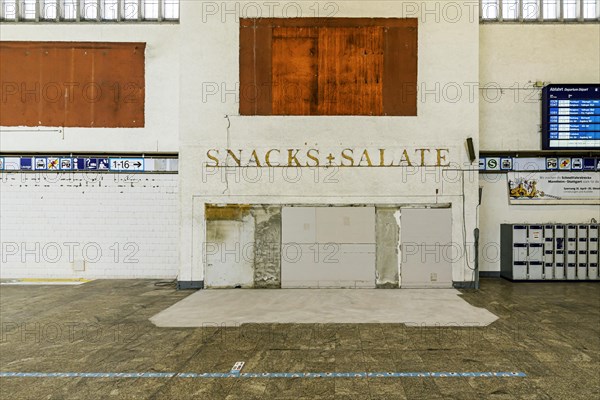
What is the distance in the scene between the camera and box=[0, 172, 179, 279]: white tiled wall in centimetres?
1269

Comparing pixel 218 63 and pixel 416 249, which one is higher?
pixel 218 63

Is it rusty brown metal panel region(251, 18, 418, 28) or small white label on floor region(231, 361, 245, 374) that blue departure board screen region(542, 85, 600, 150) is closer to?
rusty brown metal panel region(251, 18, 418, 28)

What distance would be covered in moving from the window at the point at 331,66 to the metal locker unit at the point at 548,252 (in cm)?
608

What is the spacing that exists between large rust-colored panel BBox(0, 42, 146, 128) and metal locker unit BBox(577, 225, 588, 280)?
50.2 feet

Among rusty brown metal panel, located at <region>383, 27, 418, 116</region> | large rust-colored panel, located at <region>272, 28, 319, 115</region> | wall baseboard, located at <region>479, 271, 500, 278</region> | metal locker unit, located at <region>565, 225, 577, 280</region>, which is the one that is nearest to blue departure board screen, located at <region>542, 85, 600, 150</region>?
metal locker unit, located at <region>565, 225, 577, 280</region>

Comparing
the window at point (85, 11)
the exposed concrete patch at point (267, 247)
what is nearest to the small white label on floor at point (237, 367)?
the exposed concrete patch at point (267, 247)

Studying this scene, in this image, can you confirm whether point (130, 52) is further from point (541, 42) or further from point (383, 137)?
point (541, 42)

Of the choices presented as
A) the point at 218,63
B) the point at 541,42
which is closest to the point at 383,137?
the point at 218,63

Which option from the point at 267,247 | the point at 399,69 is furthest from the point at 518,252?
the point at 267,247

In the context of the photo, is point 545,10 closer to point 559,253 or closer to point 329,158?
point 559,253

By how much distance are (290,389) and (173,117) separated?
1031 cm

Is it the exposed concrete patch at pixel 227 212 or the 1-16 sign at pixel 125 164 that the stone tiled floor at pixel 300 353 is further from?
the 1-16 sign at pixel 125 164

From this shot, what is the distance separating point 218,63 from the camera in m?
11.3

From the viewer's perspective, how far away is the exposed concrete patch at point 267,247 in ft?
36.2
